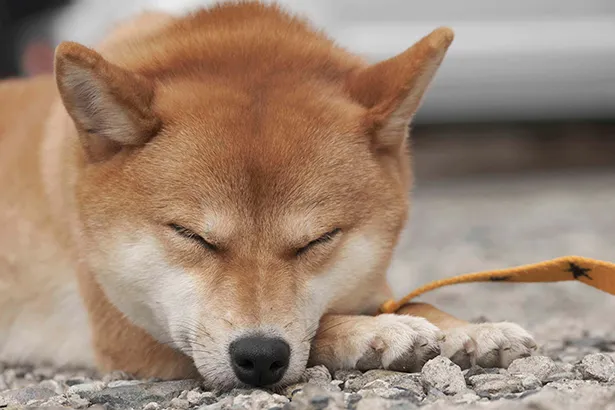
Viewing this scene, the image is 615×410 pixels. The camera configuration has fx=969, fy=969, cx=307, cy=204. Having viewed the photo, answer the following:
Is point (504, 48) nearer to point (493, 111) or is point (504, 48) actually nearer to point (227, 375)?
point (493, 111)

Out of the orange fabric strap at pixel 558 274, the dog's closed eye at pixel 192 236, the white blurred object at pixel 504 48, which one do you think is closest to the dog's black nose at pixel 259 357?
the dog's closed eye at pixel 192 236

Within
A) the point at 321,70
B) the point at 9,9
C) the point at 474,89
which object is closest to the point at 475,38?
the point at 474,89

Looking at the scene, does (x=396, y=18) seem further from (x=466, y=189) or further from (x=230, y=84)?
(x=230, y=84)

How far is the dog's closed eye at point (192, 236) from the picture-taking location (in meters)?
3.15

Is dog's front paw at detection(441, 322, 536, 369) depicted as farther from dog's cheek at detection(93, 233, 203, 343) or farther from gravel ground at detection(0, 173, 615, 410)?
dog's cheek at detection(93, 233, 203, 343)

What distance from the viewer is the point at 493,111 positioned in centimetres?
957

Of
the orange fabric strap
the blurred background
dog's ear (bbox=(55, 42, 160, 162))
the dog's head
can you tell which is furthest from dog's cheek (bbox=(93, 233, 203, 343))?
the blurred background

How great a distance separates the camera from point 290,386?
3.02 m

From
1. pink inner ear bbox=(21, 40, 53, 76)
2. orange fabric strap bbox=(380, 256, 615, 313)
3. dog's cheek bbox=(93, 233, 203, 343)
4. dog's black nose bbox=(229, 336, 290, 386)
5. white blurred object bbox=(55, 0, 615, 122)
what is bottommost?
dog's black nose bbox=(229, 336, 290, 386)

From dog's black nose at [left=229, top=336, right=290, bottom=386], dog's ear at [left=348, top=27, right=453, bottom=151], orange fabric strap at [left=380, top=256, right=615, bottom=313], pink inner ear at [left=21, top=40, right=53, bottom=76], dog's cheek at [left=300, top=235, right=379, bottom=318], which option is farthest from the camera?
pink inner ear at [left=21, top=40, right=53, bottom=76]

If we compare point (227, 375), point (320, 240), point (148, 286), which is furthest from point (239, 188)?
point (227, 375)

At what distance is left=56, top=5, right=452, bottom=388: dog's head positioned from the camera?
305cm

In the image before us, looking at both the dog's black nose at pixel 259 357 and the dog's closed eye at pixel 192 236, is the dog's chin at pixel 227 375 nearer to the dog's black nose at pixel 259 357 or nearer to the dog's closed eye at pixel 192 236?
the dog's black nose at pixel 259 357

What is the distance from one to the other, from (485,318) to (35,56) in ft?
16.7
